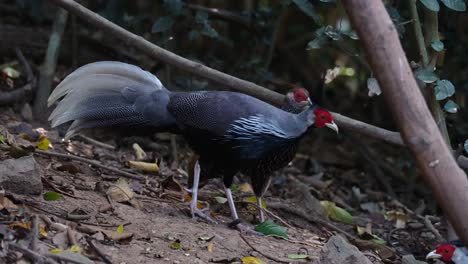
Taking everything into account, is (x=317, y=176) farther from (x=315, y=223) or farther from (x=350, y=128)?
(x=350, y=128)

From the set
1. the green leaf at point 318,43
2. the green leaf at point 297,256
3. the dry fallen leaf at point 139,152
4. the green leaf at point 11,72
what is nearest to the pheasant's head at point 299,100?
the green leaf at point 318,43

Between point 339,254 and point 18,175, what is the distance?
1.74m

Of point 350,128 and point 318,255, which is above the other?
point 350,128

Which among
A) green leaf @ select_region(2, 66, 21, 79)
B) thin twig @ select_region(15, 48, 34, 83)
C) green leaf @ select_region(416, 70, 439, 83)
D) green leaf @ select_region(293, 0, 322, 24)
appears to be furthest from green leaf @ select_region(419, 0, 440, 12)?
green leaf @ select_region(2, 66, 21, 79)

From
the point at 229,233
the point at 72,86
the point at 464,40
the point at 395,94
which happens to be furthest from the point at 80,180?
the point at 464,40

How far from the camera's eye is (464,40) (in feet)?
26.2

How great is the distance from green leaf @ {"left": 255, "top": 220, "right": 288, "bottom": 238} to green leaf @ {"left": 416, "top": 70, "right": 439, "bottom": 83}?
123 cm

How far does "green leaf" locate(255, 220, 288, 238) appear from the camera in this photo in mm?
5074

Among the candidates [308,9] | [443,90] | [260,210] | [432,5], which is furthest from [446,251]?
[308,9]

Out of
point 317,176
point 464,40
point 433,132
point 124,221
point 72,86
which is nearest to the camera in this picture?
point 433,132

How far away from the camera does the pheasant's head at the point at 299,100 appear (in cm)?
543

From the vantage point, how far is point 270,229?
5.10 m

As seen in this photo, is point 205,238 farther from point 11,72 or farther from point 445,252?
point 11,72

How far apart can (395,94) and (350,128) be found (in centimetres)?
189
